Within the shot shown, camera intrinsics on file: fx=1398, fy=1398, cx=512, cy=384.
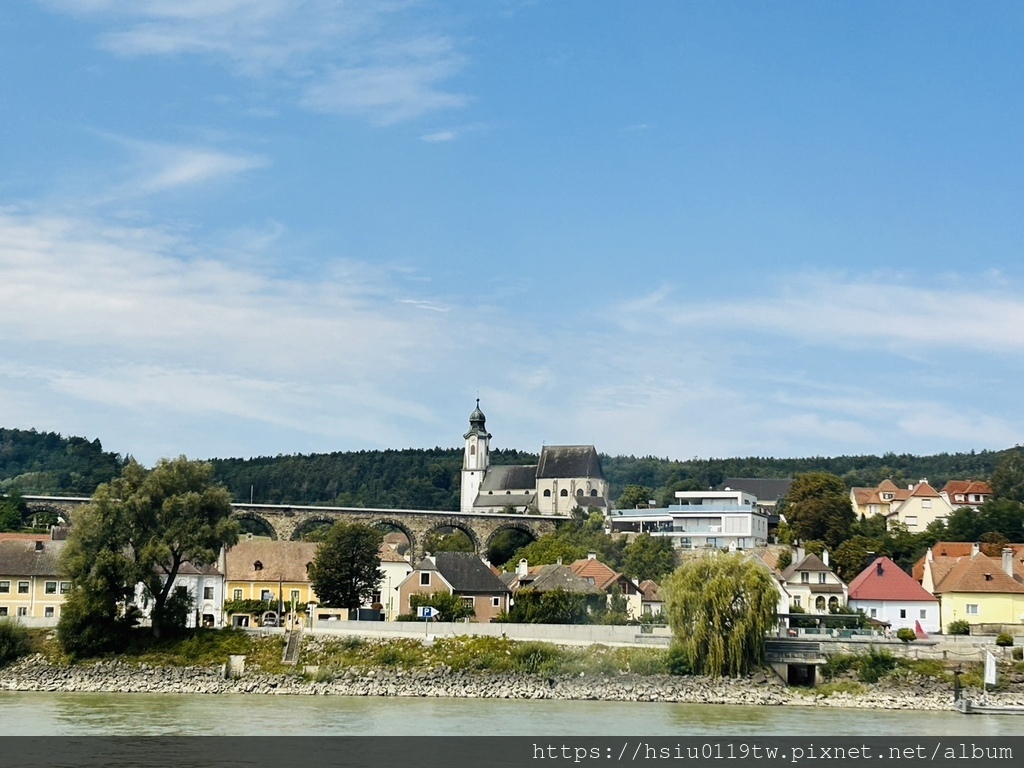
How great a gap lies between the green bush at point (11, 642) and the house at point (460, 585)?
1616cm

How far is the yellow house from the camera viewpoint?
212 ft

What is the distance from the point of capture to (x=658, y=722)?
3634 cm

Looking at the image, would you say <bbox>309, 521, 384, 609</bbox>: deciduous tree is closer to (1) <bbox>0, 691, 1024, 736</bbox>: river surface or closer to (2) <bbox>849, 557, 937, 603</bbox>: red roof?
(1) <bbox>0, 691, 1024, 736</bbox>: river surface

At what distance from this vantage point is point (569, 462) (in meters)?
135

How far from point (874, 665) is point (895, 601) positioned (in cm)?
1555

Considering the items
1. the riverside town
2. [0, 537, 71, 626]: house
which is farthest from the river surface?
[0, 537, 71, 626]: house

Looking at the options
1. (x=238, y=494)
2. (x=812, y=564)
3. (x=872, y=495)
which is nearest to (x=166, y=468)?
(x=812, y=564)

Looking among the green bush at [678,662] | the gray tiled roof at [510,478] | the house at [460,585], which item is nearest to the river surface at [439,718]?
the green bush at [678,662]

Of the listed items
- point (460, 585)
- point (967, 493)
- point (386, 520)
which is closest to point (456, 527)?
point (386, 520)

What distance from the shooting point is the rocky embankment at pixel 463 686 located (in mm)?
42188

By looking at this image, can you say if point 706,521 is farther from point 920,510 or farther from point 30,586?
point 30,586

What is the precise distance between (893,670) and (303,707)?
60.8 ft

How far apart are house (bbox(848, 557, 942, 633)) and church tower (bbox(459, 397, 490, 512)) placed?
280 ft

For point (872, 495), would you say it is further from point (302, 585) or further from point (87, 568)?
point (87, 568)
